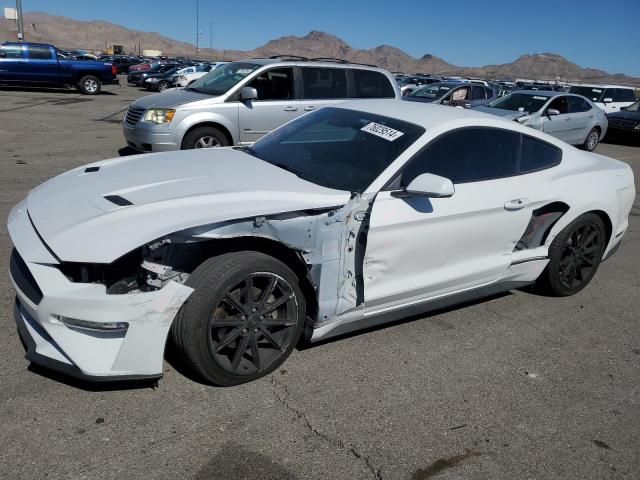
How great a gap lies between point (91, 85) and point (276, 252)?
21.3 m

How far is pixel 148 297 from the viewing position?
8.61 ft

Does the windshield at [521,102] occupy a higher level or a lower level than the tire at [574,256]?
higher

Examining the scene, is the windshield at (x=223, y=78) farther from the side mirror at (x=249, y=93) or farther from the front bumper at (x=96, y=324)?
the front bumper at (x=96, y=324)

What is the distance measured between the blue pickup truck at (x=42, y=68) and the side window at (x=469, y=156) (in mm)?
20506

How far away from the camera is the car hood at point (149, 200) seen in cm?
267

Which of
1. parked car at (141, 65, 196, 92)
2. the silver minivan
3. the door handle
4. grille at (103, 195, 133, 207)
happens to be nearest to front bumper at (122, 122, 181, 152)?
the silver minivan

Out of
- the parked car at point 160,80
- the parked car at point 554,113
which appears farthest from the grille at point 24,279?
the parked car at point 160,80

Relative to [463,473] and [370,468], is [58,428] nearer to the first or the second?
[370,468]

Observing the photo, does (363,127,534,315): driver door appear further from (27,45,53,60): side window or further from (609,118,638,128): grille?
(27,45,53,60): side window

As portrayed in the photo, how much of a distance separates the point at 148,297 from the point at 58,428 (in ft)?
2.50

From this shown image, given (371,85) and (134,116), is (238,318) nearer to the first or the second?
(134,116)

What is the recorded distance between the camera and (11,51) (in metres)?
19.8

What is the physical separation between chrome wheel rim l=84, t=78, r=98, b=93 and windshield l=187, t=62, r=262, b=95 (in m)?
14.6

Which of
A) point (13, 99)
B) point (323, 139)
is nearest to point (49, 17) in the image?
point (13, 99)
